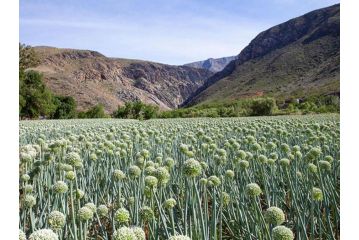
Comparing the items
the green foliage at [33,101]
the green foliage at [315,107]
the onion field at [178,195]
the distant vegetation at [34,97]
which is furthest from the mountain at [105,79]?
the onion field at [178,195]

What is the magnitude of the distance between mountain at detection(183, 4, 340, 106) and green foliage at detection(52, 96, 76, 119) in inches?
1255

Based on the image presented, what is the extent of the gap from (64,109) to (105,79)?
10606 centimetres

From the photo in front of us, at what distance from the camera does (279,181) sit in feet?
A: 12.1

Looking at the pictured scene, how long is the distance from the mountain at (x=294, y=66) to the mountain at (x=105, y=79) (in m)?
31.1

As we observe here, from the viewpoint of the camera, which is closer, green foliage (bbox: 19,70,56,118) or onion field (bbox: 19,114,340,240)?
onion field (bbox: 19,114,340,240)

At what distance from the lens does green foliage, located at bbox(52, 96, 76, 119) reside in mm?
43812

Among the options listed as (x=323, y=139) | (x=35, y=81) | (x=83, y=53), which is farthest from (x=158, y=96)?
(x=323, y=139)

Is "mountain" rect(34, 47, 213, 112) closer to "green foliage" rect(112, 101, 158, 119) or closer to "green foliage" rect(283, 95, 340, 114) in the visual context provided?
"green foliage" rect(112, 101, 158, 119)

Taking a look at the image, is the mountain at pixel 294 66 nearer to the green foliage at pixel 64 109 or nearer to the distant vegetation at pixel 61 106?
the distant vegetation at pixel 61 106

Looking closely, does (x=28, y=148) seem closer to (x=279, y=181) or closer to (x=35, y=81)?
(x=279, y=181)

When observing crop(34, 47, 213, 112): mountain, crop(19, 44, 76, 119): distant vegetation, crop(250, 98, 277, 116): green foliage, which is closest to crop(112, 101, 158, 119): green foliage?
crop(19, 44, 76, 119): distant vegetation

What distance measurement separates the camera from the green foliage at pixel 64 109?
43.8m
